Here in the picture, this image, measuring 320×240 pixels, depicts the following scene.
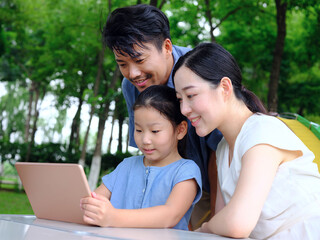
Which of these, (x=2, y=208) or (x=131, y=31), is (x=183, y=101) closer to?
(x=131, y=31)

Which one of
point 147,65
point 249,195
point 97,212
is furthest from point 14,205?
point 249,195

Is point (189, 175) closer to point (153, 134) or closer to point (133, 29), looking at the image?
point (153, 134)

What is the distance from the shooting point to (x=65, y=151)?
45.7 feet

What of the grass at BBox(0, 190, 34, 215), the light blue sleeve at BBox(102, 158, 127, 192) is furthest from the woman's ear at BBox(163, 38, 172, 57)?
→ the grass at BBox(0, 190, 34, 215)

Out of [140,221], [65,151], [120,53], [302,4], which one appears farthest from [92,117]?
[140,221]

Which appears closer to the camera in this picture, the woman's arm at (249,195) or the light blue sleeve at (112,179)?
the woman's arm at (249,195)

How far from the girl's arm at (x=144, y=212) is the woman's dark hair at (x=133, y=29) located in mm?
789

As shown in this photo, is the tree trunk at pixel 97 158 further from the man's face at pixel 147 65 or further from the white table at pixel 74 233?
→ the white table at pixel 74 233

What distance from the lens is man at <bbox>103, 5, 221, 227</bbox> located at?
6.99 ft

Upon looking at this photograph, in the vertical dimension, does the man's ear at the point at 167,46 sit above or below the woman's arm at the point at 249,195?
above

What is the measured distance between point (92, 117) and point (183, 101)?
830 cm

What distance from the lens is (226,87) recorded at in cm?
175

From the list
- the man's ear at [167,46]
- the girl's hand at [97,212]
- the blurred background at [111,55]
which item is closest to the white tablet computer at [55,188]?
the girl's hand at [97,212]

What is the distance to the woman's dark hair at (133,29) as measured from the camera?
2121mm
